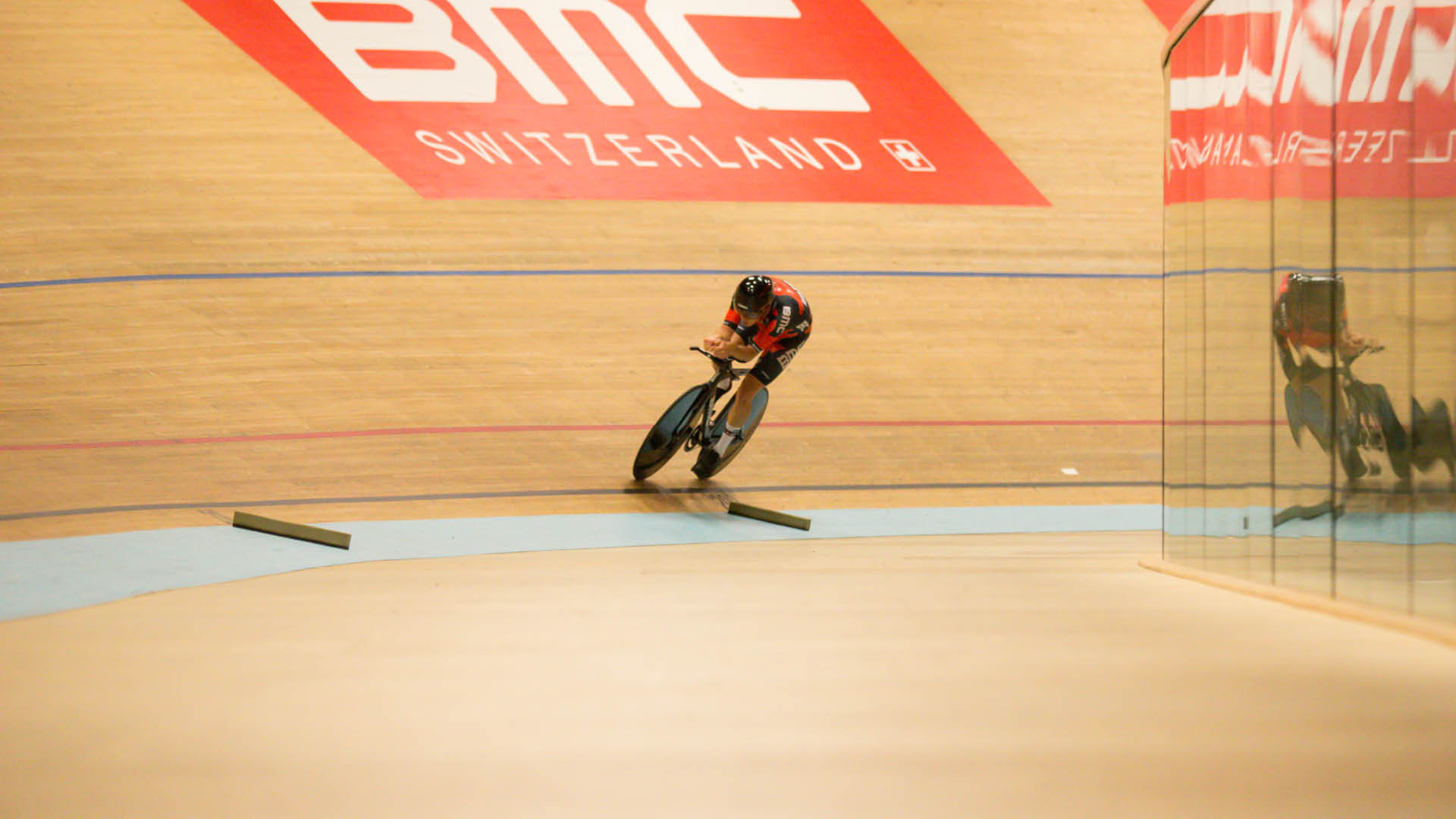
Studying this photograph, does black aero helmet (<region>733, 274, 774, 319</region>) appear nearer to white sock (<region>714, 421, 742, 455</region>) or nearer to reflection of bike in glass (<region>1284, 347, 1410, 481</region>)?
white sock (<region>714, 421, 742, 455</region>)

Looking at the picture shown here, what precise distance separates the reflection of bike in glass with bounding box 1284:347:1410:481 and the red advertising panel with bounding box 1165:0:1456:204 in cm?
35

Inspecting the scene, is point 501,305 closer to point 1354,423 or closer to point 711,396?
Answer: point 711,396

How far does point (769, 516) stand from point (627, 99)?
9.35 feet

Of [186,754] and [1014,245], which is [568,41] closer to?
[1014,245]

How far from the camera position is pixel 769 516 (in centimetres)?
368

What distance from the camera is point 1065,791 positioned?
2.91 feet

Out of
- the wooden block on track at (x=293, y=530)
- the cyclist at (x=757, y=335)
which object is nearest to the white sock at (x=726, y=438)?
the cyclist at (x=757, y=335)

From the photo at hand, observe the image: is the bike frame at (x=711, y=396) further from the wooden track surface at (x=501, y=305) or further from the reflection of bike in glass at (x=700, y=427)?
the wooden track surface at (x=501, y=305)

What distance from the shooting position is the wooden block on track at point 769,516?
3623 mm

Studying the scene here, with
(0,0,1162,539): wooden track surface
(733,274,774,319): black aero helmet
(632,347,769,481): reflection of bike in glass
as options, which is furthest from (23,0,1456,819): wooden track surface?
(733,274,774,319): black aero helmet

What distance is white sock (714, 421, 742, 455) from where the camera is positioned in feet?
12.9

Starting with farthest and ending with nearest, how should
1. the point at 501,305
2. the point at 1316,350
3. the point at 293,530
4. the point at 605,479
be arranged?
1. the point at 501,305
2. the point at 605,479
3. the point at 293,530
4. the point at 1316,350

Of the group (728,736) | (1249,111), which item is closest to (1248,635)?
(728,736)

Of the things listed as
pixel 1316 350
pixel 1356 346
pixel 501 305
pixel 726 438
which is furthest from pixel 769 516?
pixel 1356 346
